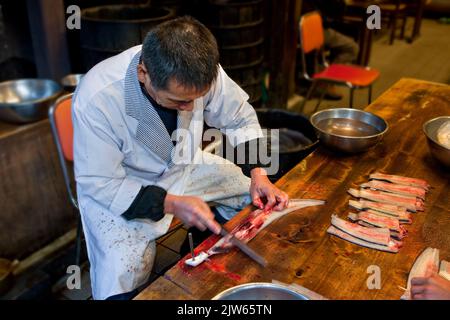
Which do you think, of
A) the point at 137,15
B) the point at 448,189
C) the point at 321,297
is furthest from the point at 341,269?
the point at 137,15

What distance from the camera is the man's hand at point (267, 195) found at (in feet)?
6.47

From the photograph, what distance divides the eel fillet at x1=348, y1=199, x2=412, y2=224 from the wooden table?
0.14 ft

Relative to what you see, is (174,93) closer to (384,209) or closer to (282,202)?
(282,202)

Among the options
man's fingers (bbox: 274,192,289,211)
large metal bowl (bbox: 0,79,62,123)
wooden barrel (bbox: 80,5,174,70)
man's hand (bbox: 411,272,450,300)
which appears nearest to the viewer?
man's hand (bbox: 411,272,450,300)

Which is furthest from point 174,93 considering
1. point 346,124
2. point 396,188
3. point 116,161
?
point 346,124

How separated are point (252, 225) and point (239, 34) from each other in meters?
3.22

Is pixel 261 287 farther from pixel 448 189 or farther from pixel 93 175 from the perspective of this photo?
pixel 448 189

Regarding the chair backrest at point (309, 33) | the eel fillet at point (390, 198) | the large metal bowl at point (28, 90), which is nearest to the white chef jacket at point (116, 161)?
the eel fillet at point (390, 198)

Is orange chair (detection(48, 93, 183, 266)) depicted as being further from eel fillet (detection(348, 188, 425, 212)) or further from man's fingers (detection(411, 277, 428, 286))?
man's fingers (detection(411, 277, 428, 286))

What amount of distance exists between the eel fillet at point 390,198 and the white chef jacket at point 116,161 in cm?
91

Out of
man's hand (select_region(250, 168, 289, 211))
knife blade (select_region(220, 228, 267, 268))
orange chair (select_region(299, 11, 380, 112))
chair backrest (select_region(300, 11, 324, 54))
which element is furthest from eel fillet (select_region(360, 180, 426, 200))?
chair backrest (select_region(300, 11, 324, 54))

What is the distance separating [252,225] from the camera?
185 centimetres

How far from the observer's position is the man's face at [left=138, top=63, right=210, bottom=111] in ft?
5.65
